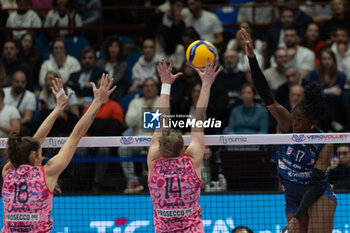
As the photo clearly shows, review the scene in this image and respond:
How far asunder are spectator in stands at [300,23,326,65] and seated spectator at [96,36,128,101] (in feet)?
12.7

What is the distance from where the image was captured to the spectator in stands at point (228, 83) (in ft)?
38.1

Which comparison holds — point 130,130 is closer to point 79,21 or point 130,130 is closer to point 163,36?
point 163,36

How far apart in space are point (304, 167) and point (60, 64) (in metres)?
7.53

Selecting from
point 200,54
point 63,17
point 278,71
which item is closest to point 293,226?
point 200,54

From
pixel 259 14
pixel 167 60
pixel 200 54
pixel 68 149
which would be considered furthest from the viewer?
pixel 259 14

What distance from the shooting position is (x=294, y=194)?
7070 mm

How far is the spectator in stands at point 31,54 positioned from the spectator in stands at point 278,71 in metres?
4.91

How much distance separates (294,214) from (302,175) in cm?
44

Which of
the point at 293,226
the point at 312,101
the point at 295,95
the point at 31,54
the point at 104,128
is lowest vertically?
the point at 293,226

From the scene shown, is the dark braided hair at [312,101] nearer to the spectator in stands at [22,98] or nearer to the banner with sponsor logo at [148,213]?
the banner with sponsor logo at [148,213]

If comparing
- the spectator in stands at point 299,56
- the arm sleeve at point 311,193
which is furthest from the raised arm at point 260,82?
the spectator in stands at point 299,56

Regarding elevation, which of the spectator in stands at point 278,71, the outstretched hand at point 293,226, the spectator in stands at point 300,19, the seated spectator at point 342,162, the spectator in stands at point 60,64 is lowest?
the outstretched hand at point 293,226

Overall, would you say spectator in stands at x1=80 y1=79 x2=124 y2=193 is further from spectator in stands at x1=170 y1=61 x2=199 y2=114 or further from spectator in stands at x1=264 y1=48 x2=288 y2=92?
spectator in stands at x1=264 y1=48 x2=288 y2=92

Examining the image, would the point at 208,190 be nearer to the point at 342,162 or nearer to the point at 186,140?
the point at 342,162
